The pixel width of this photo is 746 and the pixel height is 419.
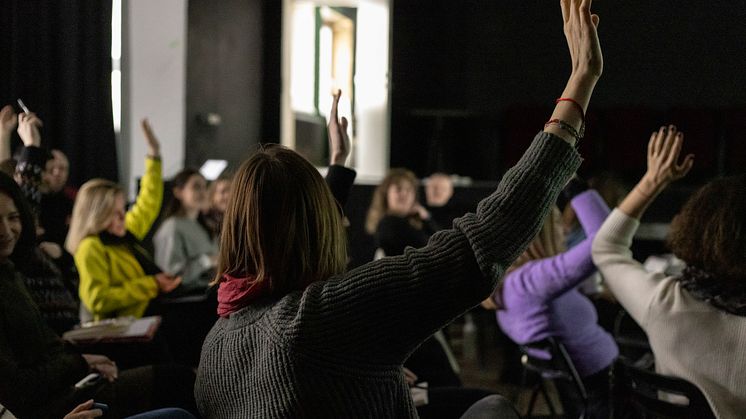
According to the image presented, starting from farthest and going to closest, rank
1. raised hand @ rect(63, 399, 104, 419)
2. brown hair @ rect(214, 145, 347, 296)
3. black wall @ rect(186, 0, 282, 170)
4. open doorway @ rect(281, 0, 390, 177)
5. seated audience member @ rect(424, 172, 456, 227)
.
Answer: open doorway @ rect(281, 0, 390, 177), black wall @ rect(186, 0, 282, 170), seated audience member @ rect(424, 172, 456, 227), raised hand @ rect(63, 399, 104, 419), brown hair @ rect(214, 145, 347, 296)

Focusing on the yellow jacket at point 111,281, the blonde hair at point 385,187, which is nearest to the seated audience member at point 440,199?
the blonde hair at point 385,187

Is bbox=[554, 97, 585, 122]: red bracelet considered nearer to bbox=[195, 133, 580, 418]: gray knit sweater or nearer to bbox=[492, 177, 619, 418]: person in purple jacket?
bbox=[195, 133, 580, 418]: gray knit sweater

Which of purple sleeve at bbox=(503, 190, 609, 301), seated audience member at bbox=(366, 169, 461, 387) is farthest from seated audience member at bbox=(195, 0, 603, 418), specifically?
seated audience member at bbox=(366, 169, 461, 387)

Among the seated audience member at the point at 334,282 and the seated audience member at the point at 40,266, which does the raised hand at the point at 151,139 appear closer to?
the seated audience member at the point at 40,266

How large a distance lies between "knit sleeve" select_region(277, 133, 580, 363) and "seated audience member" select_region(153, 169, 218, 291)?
3.40 meters

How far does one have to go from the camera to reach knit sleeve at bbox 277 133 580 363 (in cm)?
109

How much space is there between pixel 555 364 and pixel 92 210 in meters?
2.08

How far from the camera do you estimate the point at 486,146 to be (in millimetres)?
8656

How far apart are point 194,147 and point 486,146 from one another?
3.58 m

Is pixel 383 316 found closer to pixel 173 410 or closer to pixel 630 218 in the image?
pixel 173 410

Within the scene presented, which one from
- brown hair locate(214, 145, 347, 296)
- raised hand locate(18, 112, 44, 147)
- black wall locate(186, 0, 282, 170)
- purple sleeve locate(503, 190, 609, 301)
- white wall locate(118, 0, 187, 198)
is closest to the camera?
brown hair locate(214, 145, 347, 296)

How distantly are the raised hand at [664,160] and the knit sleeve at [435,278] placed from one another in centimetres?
87

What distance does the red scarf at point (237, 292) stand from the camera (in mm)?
1289

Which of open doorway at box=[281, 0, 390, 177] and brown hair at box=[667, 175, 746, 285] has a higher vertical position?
open doorway at box=[281, 0, 390, 177]
